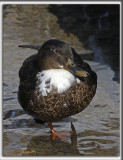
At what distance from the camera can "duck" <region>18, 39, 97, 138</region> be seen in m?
4.39

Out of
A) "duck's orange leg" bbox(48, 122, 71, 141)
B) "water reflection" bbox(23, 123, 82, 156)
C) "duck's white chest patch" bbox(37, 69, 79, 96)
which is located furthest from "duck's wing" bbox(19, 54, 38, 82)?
"water reflection" bbox(23, 123, 82, 156)

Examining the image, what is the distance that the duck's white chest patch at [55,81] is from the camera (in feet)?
14.4

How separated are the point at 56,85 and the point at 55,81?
0.16 ft

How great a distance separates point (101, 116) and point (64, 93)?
104 cm

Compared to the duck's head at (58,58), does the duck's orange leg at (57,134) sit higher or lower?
lower

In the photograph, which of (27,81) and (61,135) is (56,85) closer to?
(27,81)

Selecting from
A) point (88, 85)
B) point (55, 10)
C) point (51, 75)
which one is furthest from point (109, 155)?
point (55, 10)

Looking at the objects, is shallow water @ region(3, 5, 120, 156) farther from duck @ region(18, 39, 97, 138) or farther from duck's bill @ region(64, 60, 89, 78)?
duck's bill @ region(64, 60, 89, 78)

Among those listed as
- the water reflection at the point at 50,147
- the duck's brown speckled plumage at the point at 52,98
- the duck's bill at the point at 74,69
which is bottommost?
the water reflection at the point at 50,147

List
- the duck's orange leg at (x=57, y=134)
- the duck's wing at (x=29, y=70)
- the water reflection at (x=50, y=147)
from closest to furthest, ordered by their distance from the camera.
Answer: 1. the water reflection at (x=50, y=147)
2. the duck's wing at (x=29, y=70)
3. the duck's orange leg at (x=57, y=134)

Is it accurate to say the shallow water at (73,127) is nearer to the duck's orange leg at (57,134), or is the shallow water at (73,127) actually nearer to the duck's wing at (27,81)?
the duck's orange leg at (57,134)

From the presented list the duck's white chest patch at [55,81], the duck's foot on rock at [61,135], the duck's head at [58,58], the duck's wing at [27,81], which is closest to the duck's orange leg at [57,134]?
the duck's foot on rock at [61,135]

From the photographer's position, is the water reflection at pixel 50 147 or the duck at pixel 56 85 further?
the water reflection at pixel 50 147

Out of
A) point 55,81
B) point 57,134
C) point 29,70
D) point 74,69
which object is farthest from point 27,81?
point 57,134
